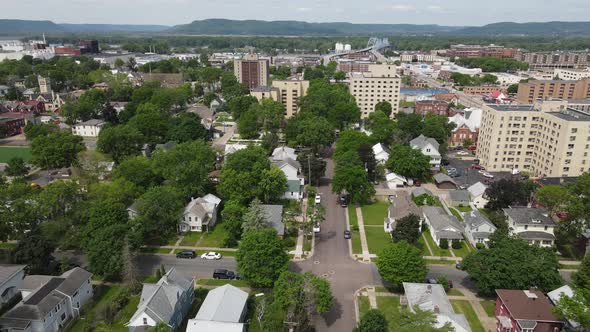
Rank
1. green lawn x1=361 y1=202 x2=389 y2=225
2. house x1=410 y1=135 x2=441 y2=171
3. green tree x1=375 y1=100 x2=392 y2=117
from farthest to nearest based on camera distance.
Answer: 1. green tree x1=375 y1=100 x2=392 y2=117
2. house x1=410 y1=135 x2=441 y2=171
3. green lawn x1=361 y1=202 x2=389 y2=225

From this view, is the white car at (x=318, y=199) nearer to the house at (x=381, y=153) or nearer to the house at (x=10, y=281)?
the house at (x=381, y=153)

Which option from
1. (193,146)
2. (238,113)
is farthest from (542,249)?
(238,113)

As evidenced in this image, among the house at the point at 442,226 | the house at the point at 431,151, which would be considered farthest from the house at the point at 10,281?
the house at the point at 431,151

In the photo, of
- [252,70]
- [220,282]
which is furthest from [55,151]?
[252,70]

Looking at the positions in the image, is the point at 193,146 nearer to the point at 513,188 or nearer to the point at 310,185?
the point at 310,185

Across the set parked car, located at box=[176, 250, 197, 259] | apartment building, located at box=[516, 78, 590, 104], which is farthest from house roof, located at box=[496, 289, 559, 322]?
apartment building, located at box=[516, 78, 590, 104]

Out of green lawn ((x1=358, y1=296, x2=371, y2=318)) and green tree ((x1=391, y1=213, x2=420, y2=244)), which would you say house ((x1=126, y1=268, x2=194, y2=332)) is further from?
green tree ((x1=391, y1=213, x2=420, y2=244))
